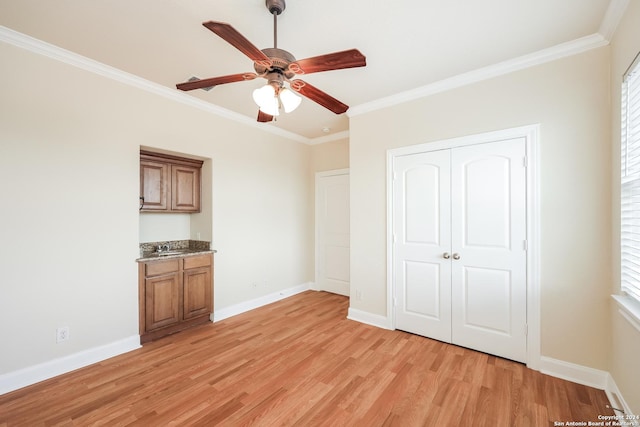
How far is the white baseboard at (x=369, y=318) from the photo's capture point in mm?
3225

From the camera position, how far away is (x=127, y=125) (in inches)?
109

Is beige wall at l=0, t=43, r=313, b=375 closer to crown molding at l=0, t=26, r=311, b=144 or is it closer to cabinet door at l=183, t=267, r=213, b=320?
crown molding at l=0, t=26, r=311, b=144

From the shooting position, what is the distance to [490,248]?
8.44 feet

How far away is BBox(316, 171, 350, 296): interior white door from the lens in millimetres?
4578

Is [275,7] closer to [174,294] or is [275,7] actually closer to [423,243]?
[423,243]

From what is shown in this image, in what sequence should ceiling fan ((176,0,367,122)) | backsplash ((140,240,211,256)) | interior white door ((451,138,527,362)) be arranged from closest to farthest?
ceiling fan ((176,0,367,122)), interior white door ((451,138,527,362)), backsplash ((140,240,211,256))

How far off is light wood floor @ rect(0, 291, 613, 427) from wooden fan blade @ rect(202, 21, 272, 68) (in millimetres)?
2322

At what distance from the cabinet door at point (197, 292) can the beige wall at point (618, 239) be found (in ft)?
12.6

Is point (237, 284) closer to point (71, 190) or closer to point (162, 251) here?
point (162, 251)

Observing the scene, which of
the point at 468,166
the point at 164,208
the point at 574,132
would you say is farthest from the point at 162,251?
the point at 574,132

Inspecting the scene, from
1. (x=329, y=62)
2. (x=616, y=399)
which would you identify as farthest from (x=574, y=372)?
(x=329, y=62)

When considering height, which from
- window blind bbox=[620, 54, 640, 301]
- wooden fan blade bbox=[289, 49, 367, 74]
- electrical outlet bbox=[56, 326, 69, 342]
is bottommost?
electrical outlet bbox=[56, 326, 69, 342]

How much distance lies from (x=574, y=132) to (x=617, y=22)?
758mm

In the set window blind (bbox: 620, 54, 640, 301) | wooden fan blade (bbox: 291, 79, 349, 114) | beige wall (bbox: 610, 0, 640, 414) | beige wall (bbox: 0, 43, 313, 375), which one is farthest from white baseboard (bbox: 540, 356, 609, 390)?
beige wall (bbox: 0, 43, 313, 375)
